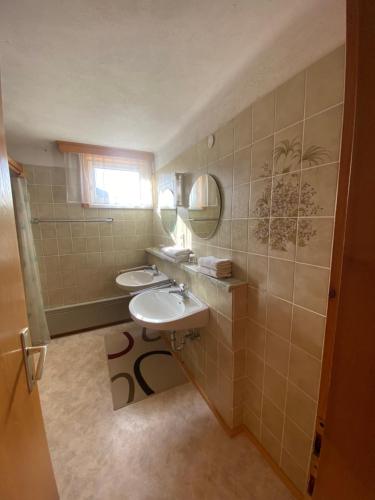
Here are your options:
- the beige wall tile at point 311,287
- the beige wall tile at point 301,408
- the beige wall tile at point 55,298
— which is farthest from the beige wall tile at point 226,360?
the beige wall tile at point 55,298

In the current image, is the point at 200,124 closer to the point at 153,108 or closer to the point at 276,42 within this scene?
the point at 153,108

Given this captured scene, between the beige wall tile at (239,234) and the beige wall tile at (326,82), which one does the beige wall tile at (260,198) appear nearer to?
the beige wall tile at (239,234)

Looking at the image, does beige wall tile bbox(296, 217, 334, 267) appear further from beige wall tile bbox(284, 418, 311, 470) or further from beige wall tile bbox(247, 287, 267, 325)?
beige wall tile bbox(284, 418, 311, 470)

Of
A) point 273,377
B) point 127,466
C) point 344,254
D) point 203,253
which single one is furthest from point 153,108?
point 127,466

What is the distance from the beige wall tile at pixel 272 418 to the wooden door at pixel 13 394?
3.58 ft

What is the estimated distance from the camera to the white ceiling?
2.69 ft

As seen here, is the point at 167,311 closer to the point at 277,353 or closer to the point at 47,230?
the point at 277,353

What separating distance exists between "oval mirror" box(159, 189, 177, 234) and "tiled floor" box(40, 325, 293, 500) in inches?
61.8

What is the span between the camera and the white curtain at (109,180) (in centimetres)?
236

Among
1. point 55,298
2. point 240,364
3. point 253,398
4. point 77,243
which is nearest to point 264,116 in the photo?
point 240,364

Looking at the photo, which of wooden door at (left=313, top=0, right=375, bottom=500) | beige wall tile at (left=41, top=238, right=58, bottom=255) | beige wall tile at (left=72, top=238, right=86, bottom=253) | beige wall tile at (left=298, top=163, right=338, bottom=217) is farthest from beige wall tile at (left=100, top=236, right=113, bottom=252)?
wooden door at (left=313, top=0, right=375, bottom=500)

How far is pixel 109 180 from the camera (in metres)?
2.51

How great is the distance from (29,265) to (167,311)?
1575mm

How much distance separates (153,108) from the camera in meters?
1.58
